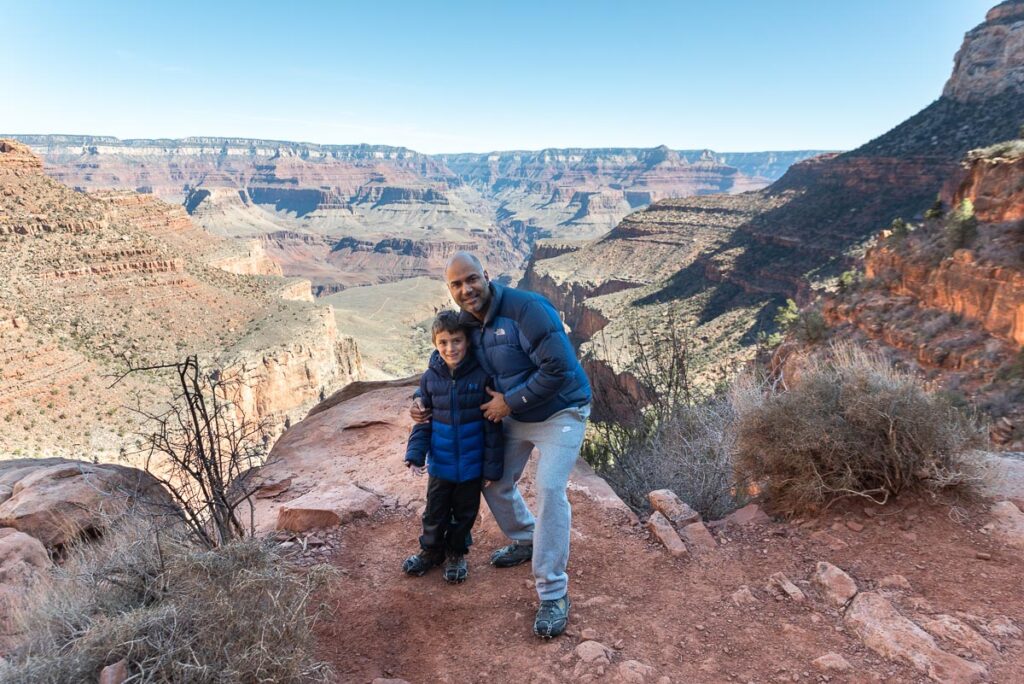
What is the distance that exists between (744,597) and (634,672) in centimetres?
106

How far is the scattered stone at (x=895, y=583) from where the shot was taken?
11.0 feet

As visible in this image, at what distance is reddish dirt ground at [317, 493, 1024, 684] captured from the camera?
2.88 meters

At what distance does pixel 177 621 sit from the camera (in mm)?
2439

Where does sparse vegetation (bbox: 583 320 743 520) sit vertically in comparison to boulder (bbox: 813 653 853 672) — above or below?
below

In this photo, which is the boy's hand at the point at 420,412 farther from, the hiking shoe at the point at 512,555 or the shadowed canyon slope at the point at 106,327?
the shadowed canyon slope at the point at 106,327

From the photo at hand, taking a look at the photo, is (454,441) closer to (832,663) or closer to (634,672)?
(634,672)

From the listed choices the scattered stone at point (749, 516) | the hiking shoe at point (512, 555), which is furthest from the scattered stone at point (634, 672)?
the scattered stone at point (749, 516)

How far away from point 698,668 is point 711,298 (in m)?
41.0

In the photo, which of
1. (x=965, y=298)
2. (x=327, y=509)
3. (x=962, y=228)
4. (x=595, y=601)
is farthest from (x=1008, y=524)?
(x=962, y=228)

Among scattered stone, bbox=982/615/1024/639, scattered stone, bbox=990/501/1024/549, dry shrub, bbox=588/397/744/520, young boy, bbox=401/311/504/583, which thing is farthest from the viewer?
dry shrub, bbox=588/397/744/520

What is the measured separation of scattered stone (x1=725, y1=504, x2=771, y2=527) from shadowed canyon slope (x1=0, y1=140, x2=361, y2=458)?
1542 centimetres

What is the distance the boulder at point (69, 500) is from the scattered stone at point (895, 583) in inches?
211

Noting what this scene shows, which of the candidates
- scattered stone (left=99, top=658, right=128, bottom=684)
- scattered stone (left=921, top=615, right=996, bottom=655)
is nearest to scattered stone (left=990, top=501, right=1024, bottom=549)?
scattered stone (left=921, top=615, right=996, bottom=655)

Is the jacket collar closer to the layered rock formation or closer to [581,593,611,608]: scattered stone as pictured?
A: [581,593,611,608]: scattered stone
